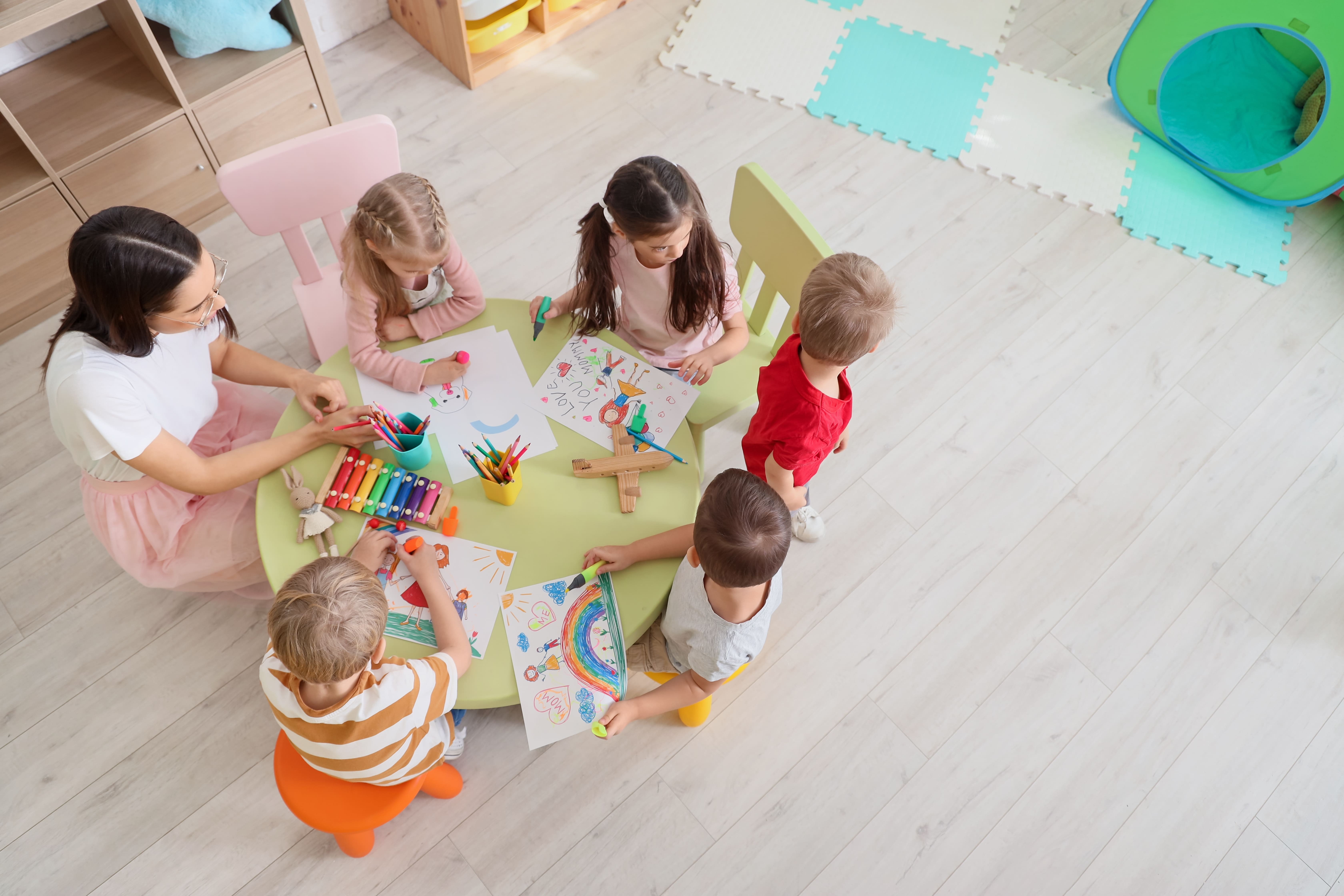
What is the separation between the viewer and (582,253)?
1.79 m

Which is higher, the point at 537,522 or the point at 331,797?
the point at 537,522

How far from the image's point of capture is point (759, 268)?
1927 mm

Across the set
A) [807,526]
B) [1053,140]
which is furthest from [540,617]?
[1053,140]

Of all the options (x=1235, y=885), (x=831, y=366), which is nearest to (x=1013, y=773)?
(x=1235, y=885)

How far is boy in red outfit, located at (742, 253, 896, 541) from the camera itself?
4.99ft

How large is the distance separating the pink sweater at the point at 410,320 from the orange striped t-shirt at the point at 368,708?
0.56 meters

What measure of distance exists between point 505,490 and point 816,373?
64 centimetres

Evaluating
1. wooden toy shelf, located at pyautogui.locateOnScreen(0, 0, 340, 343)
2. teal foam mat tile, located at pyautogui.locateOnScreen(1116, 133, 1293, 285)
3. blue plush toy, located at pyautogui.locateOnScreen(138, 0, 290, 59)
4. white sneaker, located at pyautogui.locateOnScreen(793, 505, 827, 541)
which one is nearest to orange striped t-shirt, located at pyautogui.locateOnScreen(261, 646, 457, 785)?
white sneaker, located at pyautogui.locateOnScreen(793, 505, 827, 541)

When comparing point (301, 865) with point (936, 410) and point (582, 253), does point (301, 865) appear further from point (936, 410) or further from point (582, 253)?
point (936, 410)

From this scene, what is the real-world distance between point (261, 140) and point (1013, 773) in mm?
2777

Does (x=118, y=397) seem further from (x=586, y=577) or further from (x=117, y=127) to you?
(x=117, y=127)

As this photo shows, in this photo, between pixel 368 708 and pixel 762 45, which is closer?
pixel 368 708

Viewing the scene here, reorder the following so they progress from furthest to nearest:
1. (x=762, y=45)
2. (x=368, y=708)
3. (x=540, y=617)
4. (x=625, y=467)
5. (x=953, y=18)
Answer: (x=953, y=18) → (x=762, y=45) → (x=625, y=467) → (x=540, y=617) → (x=368, y=708)

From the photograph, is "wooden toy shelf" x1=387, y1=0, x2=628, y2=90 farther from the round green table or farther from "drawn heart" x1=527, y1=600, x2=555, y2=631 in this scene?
"drawn heart" x1=527, y1=600, x2=555, y2=631
